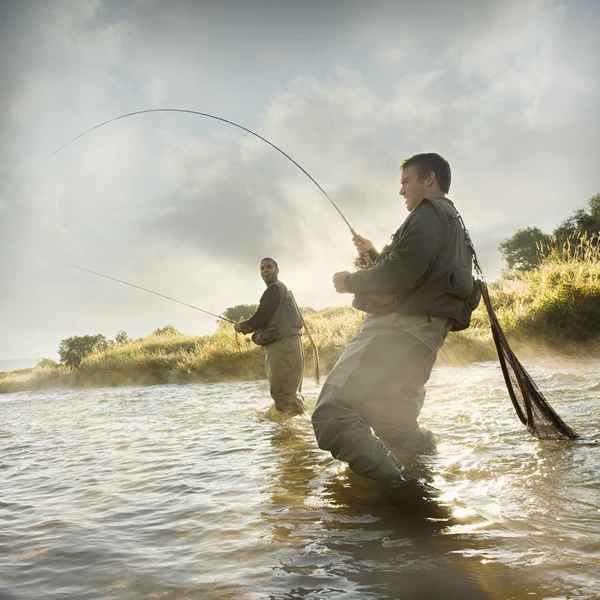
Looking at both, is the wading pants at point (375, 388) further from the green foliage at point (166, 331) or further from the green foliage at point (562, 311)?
the green foliage at point (166, 331)

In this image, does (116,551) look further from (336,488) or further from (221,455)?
(221,455)

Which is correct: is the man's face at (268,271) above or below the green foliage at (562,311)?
above

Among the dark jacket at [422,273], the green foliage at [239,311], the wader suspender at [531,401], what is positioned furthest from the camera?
the green foliage at [239,311]

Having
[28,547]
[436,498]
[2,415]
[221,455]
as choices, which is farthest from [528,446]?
[2,415]

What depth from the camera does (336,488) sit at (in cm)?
398

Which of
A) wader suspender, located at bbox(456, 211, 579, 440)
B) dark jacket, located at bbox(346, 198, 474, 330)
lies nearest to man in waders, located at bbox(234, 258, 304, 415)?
wader suspender, located at bbox(456, 211, 579, 440)

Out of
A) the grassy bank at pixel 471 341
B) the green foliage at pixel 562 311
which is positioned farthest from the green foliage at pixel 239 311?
the green foliage at pixel 562 311

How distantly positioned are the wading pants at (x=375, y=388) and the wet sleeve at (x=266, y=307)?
13.8 feet

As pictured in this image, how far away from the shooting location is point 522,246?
4962 cm

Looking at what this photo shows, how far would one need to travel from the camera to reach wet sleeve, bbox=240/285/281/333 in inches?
314

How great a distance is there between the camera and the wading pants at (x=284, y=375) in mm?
7980

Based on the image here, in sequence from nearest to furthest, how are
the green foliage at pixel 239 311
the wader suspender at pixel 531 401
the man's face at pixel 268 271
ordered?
1. the wader suspender at pixel 531 401
2. the man's face at pixel 268 271
3. the green foliage at pixel 239 311

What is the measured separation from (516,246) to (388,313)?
50.6m

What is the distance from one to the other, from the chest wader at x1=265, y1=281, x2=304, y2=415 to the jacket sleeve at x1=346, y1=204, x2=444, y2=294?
440cm
